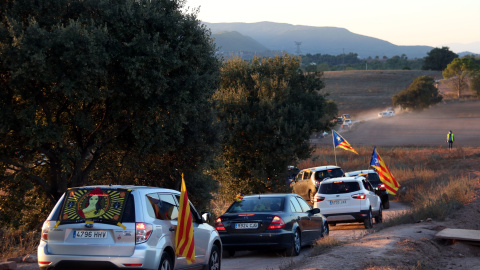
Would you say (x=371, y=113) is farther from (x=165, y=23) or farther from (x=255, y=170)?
(x=165, y=23)

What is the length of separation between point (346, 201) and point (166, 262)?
12.3m

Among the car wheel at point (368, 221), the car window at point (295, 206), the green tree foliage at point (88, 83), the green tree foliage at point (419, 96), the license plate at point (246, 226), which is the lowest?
the green tree foliage at point (419, 96)

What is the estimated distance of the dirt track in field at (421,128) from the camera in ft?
230

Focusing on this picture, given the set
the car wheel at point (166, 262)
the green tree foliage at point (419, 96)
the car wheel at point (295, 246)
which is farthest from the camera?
the green tree foliage at point (419, 96)

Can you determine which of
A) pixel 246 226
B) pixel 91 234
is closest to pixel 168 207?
pixel 91 234

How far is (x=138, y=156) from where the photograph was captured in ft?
59.2

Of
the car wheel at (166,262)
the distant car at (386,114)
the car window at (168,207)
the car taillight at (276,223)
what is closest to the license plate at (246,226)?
the car taillight at (276,223)

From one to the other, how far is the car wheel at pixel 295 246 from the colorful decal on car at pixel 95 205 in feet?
20.5

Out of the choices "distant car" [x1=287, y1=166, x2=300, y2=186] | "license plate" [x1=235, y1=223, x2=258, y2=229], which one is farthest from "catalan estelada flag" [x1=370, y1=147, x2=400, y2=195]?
"license plate" [x1=235, y1=223, x2=258, y2=229]

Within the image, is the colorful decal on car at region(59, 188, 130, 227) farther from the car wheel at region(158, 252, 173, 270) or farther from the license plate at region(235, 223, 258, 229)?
the license plate at region(235, 223, 258, 229)

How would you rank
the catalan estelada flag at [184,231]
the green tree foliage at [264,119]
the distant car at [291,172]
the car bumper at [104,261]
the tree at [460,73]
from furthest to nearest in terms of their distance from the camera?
the tree at [460,73] → the distant car at [291,172] → the green tree foliage at [264,119] → the catalan estelada flag at [184,231] → the car bumper at [104,261]

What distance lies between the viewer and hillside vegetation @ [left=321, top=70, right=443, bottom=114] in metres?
115

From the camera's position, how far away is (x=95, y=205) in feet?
28.9

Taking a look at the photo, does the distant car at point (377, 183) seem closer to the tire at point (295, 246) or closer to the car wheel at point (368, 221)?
the car wheel at point (368, 221)
